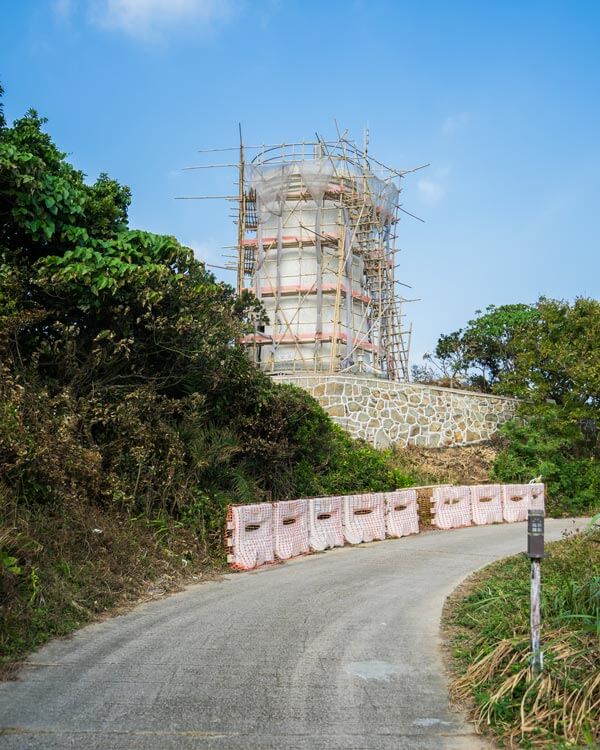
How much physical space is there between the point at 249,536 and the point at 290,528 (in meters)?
1.47

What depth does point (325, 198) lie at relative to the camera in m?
37.2

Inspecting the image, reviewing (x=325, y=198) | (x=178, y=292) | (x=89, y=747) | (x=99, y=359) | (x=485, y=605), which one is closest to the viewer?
(x=89, y=747)

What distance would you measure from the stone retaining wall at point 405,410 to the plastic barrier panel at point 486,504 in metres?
6.68

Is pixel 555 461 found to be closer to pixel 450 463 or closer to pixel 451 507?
pixel 450 463

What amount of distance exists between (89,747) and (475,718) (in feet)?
9.02

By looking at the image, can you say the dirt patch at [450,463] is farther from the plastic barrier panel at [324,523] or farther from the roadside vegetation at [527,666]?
the roadside vegetation at [527,666]

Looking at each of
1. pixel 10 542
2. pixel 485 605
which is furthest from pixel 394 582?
pixel 10 542

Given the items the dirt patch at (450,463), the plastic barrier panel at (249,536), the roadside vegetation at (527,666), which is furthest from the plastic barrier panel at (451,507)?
the roadside vegetation at (527,666)

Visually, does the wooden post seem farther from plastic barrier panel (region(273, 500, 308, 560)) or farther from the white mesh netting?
the white mesh netting

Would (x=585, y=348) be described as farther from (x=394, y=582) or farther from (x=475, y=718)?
(x=475, y=718)

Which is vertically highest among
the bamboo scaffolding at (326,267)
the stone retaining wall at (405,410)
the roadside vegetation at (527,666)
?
the bamboo scaffolding at (326,267)

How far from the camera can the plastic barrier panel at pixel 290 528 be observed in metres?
14.2

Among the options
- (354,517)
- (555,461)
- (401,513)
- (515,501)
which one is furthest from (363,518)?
(555,461)

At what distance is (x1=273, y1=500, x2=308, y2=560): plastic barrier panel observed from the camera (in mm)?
14195
